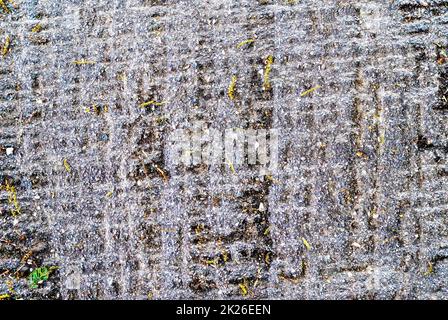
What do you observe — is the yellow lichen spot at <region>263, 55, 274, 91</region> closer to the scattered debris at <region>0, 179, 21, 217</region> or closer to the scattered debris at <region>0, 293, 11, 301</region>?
the scattered debris at <region>0, 179, 21, 217</region>

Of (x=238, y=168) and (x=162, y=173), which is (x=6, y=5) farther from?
(x=238, y=168)

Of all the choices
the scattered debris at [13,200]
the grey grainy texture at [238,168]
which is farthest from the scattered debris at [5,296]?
the scattered debris at [13,200]

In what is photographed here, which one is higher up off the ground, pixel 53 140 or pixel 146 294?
pixel 53 140

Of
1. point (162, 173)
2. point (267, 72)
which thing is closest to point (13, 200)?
point (162, 173)

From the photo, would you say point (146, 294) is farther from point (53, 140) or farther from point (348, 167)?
point (348, 167)

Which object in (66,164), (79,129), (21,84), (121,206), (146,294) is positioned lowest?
(146,294)

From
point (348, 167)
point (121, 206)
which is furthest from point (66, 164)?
point (348, 167)

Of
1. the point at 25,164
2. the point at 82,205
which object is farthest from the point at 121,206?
the point at 25,164
